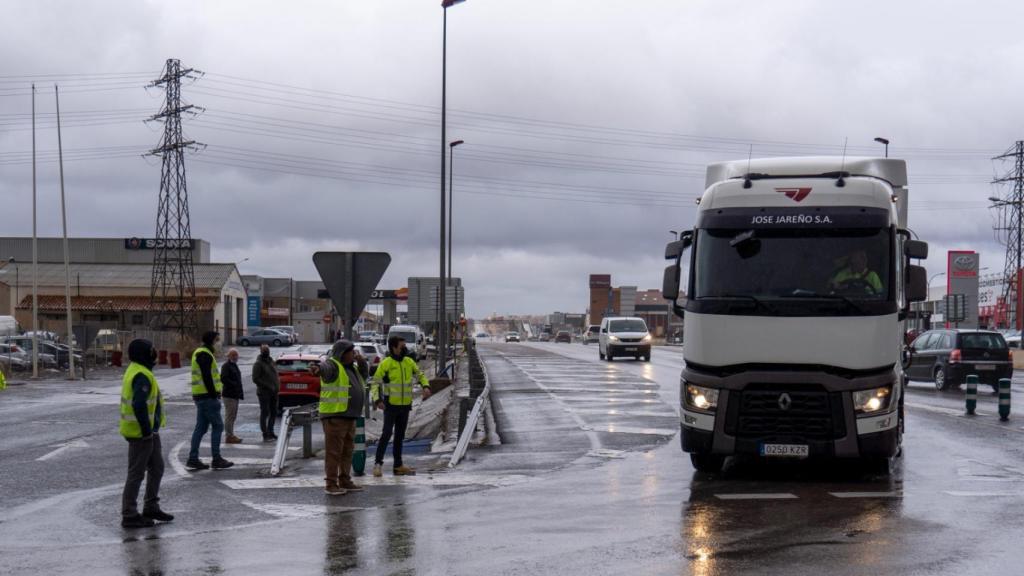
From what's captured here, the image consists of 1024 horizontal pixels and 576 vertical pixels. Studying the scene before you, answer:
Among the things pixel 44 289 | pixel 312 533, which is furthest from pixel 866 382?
pixel 44 289

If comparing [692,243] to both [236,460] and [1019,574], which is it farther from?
[236,460]

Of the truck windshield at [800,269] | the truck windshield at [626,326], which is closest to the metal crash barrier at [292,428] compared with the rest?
the truck windshield at [800,269]

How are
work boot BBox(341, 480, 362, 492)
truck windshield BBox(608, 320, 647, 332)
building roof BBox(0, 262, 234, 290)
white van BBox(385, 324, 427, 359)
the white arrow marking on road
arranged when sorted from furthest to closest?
building roof BBox(0, 262, 234, 290) → white van BBox(385, 324, 427, 359) → truck windshield BBox(608, 320, 647, 332) → the white arrow marking on road → work boot BBox(341, 480, 362, 492)

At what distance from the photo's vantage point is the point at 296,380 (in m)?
26.0

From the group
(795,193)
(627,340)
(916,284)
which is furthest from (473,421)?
(627,340)

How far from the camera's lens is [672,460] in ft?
49.6

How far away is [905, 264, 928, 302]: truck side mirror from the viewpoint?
39.8 feet

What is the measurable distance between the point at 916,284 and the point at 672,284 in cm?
262

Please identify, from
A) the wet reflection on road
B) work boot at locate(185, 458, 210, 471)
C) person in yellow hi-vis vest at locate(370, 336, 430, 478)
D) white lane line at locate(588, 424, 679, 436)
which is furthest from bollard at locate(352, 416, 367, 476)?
white lane line at locate(588, 424, 679, 436)

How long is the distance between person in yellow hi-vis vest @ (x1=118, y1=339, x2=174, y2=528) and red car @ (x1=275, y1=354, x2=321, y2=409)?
15.0 m

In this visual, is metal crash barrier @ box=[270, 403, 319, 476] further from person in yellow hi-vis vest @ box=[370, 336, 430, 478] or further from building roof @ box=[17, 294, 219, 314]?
building roof @ box=[17, 294, 219, 314]

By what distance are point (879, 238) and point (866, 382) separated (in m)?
1.54

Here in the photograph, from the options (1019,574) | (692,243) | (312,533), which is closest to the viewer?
(1019,574)

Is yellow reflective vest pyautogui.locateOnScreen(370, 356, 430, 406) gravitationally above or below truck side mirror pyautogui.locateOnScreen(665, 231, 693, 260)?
below
